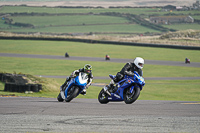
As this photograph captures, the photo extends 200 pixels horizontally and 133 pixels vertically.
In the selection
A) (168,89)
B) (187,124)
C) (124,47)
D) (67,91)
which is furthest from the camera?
(124,47)

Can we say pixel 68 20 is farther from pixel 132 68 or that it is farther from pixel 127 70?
pixel 127 70

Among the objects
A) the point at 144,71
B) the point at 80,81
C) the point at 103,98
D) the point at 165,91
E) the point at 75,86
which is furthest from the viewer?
the point at 144,71

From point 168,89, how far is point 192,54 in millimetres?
30402

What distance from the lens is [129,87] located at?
12.5 metres

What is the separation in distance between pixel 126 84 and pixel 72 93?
241 centimetres

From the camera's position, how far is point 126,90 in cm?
1263

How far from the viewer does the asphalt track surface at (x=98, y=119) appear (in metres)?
8.40

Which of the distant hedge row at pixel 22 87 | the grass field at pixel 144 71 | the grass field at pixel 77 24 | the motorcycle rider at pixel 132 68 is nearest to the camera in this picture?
the motorcycle rider at pixel 132 68

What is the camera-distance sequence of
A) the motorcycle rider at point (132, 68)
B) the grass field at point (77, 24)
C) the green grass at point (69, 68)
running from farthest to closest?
the grass field at point (77, 24) < the green grass at point (69, 68) < the motorcycle rider at point (132, 68)

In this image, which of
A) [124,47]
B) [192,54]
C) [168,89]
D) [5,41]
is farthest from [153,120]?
[5,41]

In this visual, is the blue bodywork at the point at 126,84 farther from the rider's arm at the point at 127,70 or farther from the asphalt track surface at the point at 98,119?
the asphalt track surface at the point at 98,119

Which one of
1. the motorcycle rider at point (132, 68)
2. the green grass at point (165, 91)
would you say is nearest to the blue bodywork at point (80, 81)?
the motorcycle rider at point (132, 68)

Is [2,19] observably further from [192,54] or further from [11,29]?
[192,54]

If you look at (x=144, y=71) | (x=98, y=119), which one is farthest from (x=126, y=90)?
(x=144, y=71)
